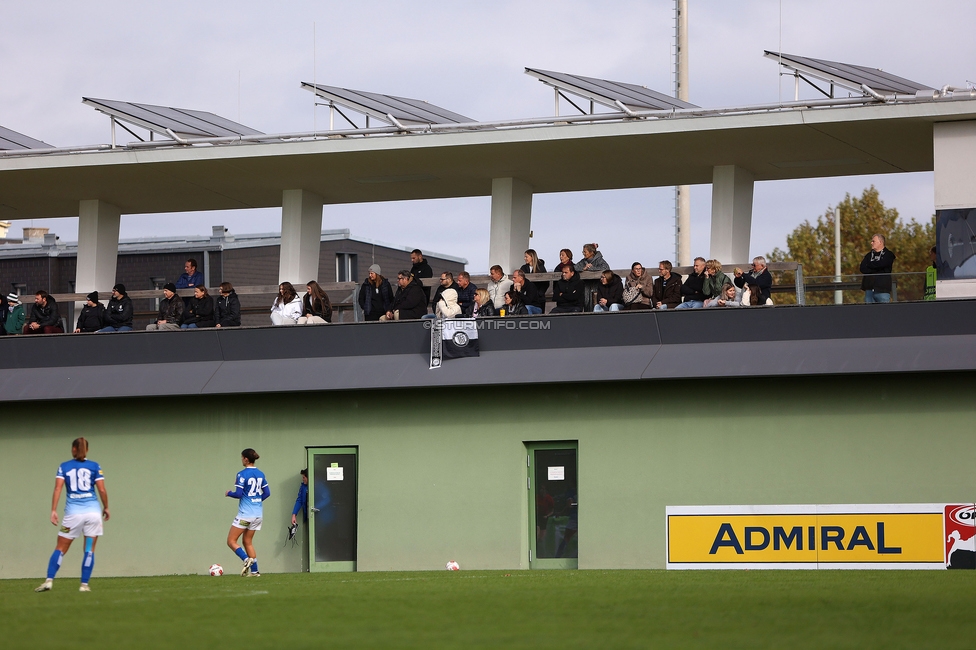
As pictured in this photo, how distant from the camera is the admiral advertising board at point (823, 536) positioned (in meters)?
18.6

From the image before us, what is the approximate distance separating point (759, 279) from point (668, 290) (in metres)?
1.43

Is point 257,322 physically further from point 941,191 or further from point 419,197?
point 941,191

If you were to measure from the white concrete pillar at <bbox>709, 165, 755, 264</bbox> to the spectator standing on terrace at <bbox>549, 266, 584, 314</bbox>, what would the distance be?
3.57 metres

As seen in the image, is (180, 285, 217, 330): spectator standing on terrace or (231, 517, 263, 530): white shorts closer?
(231, 517, 263, 530): white shorts

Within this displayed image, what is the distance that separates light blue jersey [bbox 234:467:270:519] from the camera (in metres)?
16.9

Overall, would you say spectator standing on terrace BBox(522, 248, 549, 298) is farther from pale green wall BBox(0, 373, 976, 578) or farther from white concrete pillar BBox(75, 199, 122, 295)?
white concrete pillar BBox(75, 199, 122, 295)

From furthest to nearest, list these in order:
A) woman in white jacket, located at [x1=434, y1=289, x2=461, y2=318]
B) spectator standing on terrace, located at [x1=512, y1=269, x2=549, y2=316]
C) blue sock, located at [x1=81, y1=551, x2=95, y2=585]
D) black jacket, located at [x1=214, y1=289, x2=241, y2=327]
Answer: black jacket, located at [x1=214, y1=289, x2=241, y2=327] < woman in white jacket, located at [x1=434, y1=289, x2=461, y2=318] < spectator standing on terrace, located at [x1=512, y1=269, x2=549, y2=316] < blue sock, located at [x1=81, y1=551, x2=95, y2=585]

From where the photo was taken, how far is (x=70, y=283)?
38344 millimetres

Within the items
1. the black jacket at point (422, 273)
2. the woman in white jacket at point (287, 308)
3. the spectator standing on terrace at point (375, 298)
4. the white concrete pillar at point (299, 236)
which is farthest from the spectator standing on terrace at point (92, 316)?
the black jacket at point (422, 273)

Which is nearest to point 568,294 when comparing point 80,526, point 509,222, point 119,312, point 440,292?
point 440,292

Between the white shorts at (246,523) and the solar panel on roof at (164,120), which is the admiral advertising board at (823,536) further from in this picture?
the solar panel on roof at (164,120)

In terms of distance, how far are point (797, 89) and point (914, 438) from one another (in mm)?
5851

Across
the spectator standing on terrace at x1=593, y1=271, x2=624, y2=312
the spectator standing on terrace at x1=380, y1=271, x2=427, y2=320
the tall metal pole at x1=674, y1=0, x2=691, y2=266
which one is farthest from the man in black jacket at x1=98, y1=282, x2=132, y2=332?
the tall metal pole at x1=674, y1=0, x2=691, y2=266

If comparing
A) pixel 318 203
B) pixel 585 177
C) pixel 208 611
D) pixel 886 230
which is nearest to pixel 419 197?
pixel 318 203
